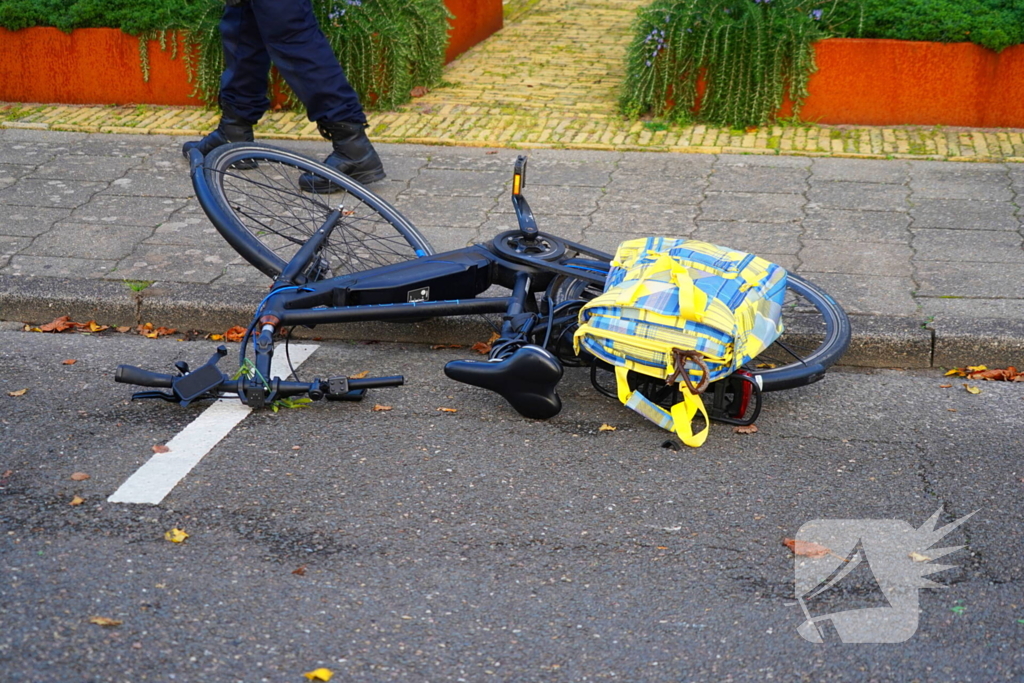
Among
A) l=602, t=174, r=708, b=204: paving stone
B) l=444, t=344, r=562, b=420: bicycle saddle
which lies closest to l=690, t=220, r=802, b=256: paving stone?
l=602, t=174, r=708, b=204: paving stone

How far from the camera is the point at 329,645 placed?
8.11 ft

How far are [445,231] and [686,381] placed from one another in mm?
2079

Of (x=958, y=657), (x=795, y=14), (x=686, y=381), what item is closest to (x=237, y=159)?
(x=686, y=381)

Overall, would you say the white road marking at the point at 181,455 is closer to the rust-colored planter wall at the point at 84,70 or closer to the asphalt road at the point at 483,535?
the asphalt road at the point at 483,535

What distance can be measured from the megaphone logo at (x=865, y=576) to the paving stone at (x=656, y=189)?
2799mm

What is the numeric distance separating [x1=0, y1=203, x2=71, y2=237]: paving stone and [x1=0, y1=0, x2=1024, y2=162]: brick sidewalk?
56.1 inches

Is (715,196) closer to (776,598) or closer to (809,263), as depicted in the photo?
(809,263)

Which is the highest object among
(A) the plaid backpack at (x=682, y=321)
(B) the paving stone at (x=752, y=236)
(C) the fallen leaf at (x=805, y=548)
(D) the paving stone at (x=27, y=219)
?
(A) the plaid backpack at (x=682, y=321)

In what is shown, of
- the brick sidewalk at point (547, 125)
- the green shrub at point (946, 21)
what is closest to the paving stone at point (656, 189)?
the brick sidewalk at point (547, 125)

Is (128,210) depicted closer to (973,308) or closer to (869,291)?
(869,291)

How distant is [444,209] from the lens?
5.41 metres

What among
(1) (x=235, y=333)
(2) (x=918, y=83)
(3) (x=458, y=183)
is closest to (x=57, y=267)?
(1) (x=235, y=333)

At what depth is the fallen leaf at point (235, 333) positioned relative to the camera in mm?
4305

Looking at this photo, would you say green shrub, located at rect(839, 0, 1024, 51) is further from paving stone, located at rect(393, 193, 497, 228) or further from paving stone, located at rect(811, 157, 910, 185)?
paving stone, located at rect(393, 193, 497, 228)
